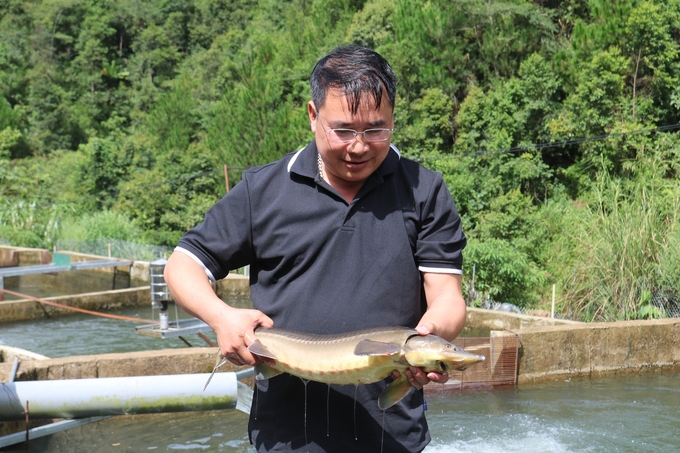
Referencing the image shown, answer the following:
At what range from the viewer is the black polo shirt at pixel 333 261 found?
6.57 feet

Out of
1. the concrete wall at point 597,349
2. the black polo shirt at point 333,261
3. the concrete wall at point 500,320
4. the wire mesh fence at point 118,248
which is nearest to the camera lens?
the black polo shirt at point 333,261

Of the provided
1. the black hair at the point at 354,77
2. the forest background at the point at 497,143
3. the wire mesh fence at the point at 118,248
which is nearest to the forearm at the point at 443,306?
the black hair at the point at 354,77

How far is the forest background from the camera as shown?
38.0ft

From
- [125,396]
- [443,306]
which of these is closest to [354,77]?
[443,306]

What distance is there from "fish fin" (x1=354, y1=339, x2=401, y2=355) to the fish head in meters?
0.03

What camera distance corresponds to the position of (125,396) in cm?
398

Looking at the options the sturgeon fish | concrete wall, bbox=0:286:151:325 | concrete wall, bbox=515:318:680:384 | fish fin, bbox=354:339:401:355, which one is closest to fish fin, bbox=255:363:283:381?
the sturgeon fish

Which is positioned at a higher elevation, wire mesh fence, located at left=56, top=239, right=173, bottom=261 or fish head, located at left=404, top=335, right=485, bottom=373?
fish head, located at left=404, top=335, right=485, bottom=373

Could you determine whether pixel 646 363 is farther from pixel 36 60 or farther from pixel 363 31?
pixel 36 60

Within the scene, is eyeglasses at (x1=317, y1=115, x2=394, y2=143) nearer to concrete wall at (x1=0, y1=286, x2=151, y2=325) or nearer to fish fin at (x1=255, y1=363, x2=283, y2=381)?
fish fin at (x1=255, y1=363, x2=283, y2=381)

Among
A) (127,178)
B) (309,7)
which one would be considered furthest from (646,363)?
(309,7)

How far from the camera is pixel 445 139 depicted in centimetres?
2178

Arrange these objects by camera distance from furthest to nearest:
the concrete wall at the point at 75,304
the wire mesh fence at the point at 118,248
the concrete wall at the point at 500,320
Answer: the wire mesh fence at the point at 118,248
the concrete wall at the point at 75,304
the concrete wall at the point at 500,320

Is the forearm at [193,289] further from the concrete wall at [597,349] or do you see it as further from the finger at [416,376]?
the concrete wall at [597,349]
